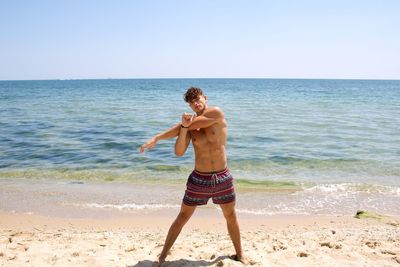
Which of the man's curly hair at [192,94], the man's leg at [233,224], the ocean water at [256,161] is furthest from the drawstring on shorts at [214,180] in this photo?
the ocean water at [256,161]

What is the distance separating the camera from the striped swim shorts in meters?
4.36

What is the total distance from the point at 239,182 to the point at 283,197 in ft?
4.90

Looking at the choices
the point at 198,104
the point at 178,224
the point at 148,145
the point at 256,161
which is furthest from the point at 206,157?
the point at 256,161

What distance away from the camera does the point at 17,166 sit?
11820 millimetres

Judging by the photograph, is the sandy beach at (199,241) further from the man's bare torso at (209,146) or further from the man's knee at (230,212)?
the man's bare torso at (209,146)

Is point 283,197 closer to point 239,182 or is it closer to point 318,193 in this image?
point 318,193

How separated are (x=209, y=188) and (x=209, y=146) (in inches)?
17.3

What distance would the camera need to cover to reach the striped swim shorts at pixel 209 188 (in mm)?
4355

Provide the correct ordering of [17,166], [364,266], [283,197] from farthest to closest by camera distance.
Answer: [17,166] < [283,197] < [364,266]

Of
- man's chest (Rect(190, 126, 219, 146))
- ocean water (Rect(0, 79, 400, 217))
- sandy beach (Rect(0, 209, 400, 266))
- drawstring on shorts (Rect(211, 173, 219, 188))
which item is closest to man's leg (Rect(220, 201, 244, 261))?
sandy beach (Rect(0, 209, 400, 266))

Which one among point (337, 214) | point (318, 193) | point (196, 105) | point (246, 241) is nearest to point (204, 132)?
point (196, 105)

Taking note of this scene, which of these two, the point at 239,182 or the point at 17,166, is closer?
the point at 239,182

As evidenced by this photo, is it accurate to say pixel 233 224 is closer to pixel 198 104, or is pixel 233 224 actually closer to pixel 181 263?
pixel 181 263

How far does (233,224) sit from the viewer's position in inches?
182
